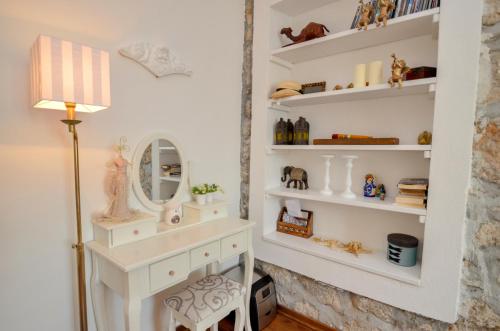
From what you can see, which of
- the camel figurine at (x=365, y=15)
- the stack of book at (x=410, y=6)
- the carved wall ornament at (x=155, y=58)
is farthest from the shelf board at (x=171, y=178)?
the stack of book at (x=410, y=6)

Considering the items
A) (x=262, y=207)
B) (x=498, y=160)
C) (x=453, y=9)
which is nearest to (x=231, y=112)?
(x=262, y=207)

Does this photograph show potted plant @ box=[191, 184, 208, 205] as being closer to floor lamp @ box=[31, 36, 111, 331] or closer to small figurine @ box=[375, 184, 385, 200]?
floor lamp @ box=[31, 36, 111, 331]

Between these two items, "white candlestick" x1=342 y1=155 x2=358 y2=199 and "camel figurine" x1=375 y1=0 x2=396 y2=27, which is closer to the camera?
"camel figurine" x1=375 y1=0 x2=396 y2=27

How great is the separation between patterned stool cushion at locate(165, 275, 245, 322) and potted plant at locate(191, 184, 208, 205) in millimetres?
511

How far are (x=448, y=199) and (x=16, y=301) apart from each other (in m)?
2.17

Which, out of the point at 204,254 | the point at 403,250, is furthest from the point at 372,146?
the point at 204,254

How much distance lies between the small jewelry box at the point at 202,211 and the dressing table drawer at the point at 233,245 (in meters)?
0.22

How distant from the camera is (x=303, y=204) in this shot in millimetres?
2199

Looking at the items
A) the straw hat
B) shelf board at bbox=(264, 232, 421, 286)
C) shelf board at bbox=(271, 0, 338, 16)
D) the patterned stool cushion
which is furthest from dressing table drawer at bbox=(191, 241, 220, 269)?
shelf board at bbox=(271, 0, 338, 16)

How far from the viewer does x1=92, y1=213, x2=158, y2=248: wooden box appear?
1.24 meters

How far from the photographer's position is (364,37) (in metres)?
1.69

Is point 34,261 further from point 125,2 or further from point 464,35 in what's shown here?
point 464,35

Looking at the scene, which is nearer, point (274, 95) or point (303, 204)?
point (274, 95)

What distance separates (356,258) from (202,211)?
110 cm
